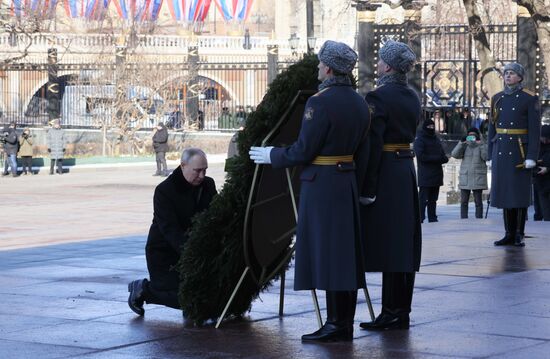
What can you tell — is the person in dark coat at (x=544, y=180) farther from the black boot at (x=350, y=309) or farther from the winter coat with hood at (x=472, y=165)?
the black boot at (x=350, y=309)

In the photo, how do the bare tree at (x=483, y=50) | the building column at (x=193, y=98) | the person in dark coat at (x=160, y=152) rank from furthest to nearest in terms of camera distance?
the building column at (x=193, y=98) < the person in dark coat at (x=160, y=152) < the bare tree at (x=483, y=50)

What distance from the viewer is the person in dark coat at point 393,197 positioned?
7953 mm

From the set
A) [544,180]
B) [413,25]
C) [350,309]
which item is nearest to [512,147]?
[350,309]

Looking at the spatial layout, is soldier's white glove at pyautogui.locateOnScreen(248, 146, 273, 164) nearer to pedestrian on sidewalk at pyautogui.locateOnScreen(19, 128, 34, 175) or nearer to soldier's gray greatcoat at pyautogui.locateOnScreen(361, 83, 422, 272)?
soldier's gray greatcoat at pyautogui.locateOnScreen(361, 83, 422, 272)

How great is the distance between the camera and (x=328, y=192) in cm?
752

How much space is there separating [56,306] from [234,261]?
1.79 m

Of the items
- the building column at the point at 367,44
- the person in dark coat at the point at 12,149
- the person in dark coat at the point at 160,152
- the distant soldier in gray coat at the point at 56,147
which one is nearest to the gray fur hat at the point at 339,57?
the building column at the point at 367,44

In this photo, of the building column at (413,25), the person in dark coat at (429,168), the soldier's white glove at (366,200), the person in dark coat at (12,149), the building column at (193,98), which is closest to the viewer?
the soldier's white glove at (366,200)

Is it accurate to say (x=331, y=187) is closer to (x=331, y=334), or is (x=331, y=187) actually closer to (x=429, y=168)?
(x=331, y=334)

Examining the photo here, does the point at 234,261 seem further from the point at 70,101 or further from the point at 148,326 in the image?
the point at 70,101

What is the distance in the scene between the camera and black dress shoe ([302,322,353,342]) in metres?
7.52

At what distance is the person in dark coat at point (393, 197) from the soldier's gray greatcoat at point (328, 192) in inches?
14.6

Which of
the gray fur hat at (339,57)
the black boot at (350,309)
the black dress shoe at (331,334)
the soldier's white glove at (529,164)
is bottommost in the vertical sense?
the black dress shoe at (331,334)

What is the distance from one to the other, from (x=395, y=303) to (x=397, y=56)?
1529mm
